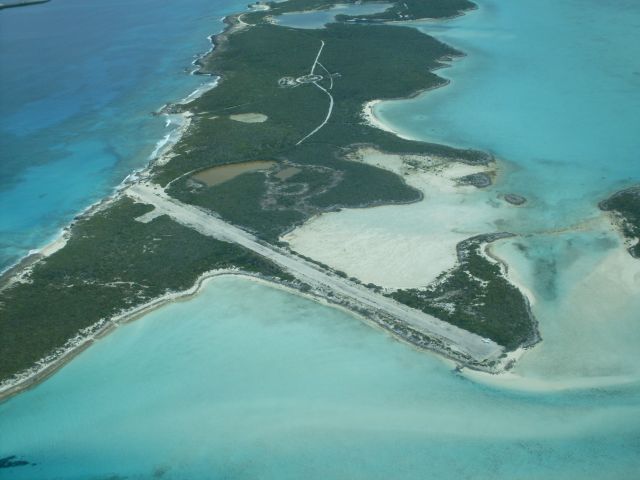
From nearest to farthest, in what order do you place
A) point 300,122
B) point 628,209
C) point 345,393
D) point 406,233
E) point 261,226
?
point 345,393 < point 406,233 < point 261,226 < point 628,209 < point 300,122

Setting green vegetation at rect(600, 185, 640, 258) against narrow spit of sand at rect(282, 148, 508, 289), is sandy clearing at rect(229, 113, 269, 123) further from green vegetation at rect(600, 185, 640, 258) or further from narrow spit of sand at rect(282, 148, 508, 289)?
green vegetation at rect(600, 185, 640, 258)

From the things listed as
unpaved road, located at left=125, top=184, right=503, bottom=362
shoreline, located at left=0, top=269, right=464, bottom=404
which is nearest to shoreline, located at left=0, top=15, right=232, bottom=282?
unpaved road, located at left=125, top=184, right=503, bottom=362

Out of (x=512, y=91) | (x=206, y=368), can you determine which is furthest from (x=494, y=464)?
(x=512, y=91)

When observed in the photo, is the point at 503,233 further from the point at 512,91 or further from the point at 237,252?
the point at 512,91

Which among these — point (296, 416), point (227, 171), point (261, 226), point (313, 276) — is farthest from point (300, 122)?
point (296, 416)

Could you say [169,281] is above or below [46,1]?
below

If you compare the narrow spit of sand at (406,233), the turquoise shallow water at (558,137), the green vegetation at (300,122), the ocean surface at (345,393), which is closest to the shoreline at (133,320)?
the ocean surface at (345,393)

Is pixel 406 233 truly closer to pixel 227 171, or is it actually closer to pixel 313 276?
pixel 313 276
